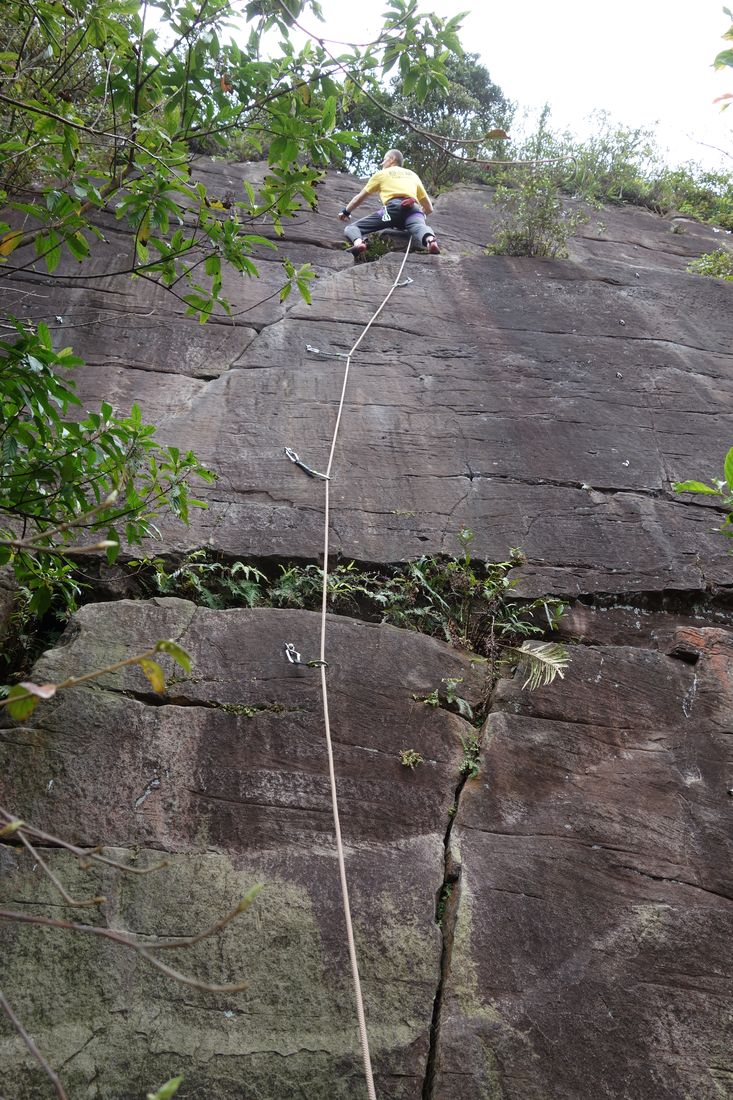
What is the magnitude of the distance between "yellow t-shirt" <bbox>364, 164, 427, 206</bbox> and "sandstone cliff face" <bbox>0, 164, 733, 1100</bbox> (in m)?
2.25

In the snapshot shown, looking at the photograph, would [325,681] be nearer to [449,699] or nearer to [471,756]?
[449,699]

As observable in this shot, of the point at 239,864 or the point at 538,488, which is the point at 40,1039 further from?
the point at 538,488

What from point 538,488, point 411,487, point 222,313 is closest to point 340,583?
point 411,487

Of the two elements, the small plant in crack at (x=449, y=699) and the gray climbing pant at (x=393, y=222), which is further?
the gray climbing pant at (x=393, y=222)

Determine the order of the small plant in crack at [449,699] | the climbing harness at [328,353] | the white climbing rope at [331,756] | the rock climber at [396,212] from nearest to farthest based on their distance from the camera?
the white climbing rope at [331,756]
the small plant in crack at [449,699]
the climbing harness at [328,353]
the rock climber at [396,212]

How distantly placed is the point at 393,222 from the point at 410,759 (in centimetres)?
551

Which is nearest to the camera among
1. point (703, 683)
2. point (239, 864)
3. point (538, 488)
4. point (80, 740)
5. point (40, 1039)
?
point (40, 1039)

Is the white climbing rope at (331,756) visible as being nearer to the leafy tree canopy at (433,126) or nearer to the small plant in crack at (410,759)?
the small plant in crack at (410,759)

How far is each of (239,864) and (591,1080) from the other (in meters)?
1.41

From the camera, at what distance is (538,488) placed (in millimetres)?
5094

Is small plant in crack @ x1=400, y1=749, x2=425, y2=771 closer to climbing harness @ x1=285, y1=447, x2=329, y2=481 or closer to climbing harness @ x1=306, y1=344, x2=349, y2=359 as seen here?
climbing harness @ x1=285, y1=447, x2=329, y2=481

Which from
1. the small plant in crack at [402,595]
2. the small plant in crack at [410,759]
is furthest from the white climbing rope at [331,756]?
→ the small plant in crack at [410,759]

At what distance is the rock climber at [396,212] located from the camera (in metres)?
7.31

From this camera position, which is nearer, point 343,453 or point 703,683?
point 703,683
